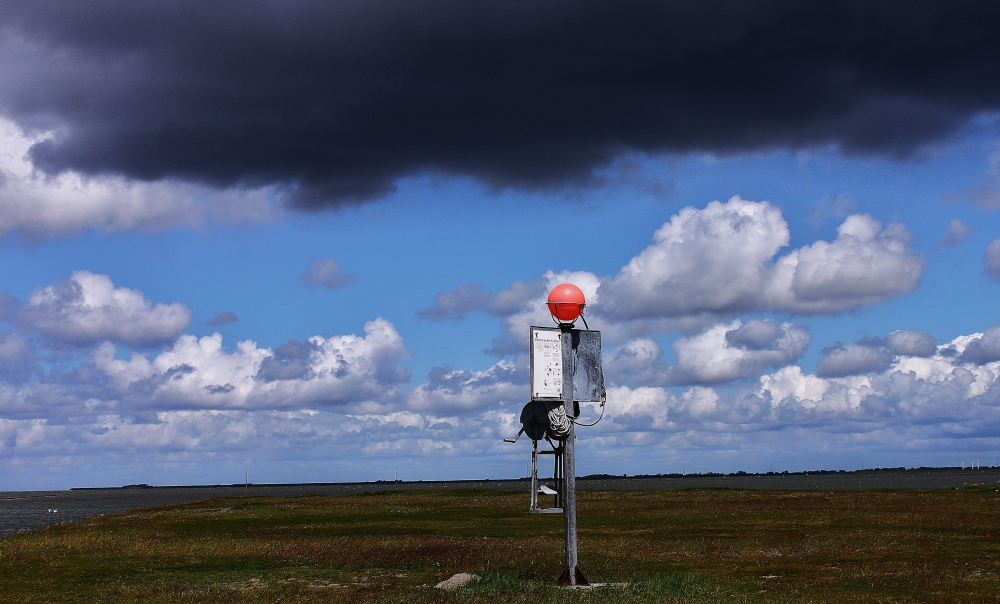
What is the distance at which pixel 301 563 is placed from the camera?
104 feet

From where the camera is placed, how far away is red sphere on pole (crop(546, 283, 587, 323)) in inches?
887

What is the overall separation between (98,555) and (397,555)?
12353mm

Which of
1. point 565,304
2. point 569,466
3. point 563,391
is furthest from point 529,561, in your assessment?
point 565,304

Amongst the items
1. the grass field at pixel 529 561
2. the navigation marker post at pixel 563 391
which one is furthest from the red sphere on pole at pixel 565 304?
the grass field at pixel 529 561

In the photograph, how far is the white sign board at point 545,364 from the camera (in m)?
21.8

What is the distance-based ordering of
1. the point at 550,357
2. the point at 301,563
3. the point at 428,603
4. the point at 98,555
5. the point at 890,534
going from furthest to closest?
the point at 890,534, the point at 98,555, the point at 301,563, the point at 550,357, the point at 428,603

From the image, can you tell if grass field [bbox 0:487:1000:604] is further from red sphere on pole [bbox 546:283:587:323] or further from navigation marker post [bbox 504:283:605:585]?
red sphere on pole [bbox 546:283:587:323]

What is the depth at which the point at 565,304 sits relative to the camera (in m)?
22.5

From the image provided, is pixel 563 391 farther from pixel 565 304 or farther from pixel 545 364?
pixel 565 304

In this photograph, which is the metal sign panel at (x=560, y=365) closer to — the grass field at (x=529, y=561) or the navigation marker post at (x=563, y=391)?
the navigation marker post at (x=563, y=391)

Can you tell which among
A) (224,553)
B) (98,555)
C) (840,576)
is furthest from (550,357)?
(98,555)

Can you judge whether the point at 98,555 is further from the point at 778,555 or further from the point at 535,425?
the point at 778,555

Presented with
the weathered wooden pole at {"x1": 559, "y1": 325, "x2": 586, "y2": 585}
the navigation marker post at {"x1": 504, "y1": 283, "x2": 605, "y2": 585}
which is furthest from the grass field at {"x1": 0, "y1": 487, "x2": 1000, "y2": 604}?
the navigation marker post at {"x1": 504, "y1": 283, "x2": 605, "y2": 585}

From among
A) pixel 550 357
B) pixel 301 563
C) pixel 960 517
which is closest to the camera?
pixel 550 357
